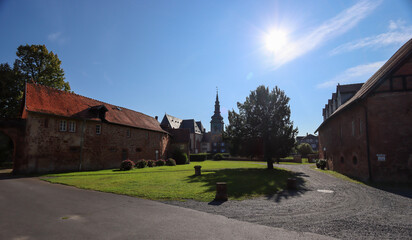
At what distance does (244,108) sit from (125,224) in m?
20.2

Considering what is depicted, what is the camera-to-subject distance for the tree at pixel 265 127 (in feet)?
75.5

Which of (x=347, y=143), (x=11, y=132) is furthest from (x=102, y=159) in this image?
(x=347, y=143)

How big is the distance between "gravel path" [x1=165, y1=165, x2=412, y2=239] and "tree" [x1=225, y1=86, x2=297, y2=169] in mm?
13048

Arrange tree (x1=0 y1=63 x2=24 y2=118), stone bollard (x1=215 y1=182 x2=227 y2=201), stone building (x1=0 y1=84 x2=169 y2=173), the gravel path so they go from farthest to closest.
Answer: tree (x1=0 y1=63 x2=24 y2=118)
stone building (x1=0 y1=84 x2=169 y2=173)
stone bollard (x1=215 y1=182 x2=227 y2=201)
the gravel path

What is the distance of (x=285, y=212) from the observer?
7.03m

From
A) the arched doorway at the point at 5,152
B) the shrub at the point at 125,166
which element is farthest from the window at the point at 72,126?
the arched doorway at the point at 5,152

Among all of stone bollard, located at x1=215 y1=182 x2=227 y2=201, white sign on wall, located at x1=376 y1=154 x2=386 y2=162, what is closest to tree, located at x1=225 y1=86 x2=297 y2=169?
white sign on wall, located at x1=376 y1=154 x2=386 y2=162

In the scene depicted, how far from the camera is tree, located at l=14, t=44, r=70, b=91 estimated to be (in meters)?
28.6

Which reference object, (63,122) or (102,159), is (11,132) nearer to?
(63,122)

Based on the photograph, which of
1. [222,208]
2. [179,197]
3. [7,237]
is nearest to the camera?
[7,237]

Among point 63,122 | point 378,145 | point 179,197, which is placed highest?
point 63,122

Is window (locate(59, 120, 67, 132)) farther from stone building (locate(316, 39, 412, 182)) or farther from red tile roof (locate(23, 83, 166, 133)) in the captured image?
stone building (locate(316, 39, 412, 182))

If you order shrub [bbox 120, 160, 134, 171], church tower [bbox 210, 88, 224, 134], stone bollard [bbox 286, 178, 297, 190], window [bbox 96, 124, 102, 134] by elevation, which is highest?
church tower [bbox 210, 88, 224, 134]

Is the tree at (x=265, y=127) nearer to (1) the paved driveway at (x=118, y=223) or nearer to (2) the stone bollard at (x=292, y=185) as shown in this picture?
(2) the stone bollard at (x=292, y=185)
